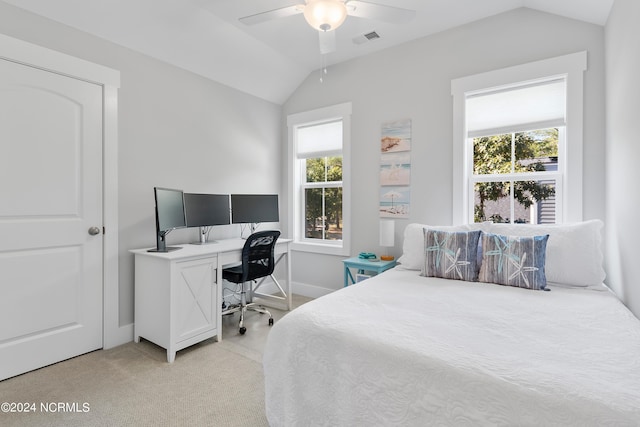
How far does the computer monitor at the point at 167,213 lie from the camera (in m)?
2.63

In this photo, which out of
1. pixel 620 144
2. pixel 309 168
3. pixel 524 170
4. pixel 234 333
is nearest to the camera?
pixel 620 144

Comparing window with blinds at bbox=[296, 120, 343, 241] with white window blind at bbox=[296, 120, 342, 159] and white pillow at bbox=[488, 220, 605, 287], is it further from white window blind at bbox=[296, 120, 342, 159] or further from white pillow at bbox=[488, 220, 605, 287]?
white pillow at bbox=[488, 220, 605, 287]

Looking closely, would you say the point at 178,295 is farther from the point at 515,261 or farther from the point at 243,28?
the point at 243,28

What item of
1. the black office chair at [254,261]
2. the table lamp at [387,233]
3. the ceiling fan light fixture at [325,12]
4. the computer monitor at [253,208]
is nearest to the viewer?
the ceiling fan light fixture at [325,12]

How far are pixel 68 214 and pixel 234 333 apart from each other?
173 cm

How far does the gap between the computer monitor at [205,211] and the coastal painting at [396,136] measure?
74.2 inches

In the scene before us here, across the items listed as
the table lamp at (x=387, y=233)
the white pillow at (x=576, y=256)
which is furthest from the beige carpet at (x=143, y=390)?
the white pillow at (x=576, y=256)

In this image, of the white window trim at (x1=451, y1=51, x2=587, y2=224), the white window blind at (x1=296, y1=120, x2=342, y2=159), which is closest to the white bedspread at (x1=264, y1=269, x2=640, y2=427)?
the white window trim at (x1=451, y1=51, x2=587, y2=224)

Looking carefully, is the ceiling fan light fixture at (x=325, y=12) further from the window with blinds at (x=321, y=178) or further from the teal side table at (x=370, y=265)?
the teal side table at (x=370, y=265)

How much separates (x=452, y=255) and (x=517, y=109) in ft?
5.04

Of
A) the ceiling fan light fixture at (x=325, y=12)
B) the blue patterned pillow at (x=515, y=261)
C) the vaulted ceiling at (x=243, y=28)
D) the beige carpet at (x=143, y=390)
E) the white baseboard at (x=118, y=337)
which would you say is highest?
the vaulted ceiling at (x=243, y=28)

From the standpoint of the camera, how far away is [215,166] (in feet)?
11.8

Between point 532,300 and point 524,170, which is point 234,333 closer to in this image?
point 532,300

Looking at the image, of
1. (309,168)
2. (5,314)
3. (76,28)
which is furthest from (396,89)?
(5,314)
